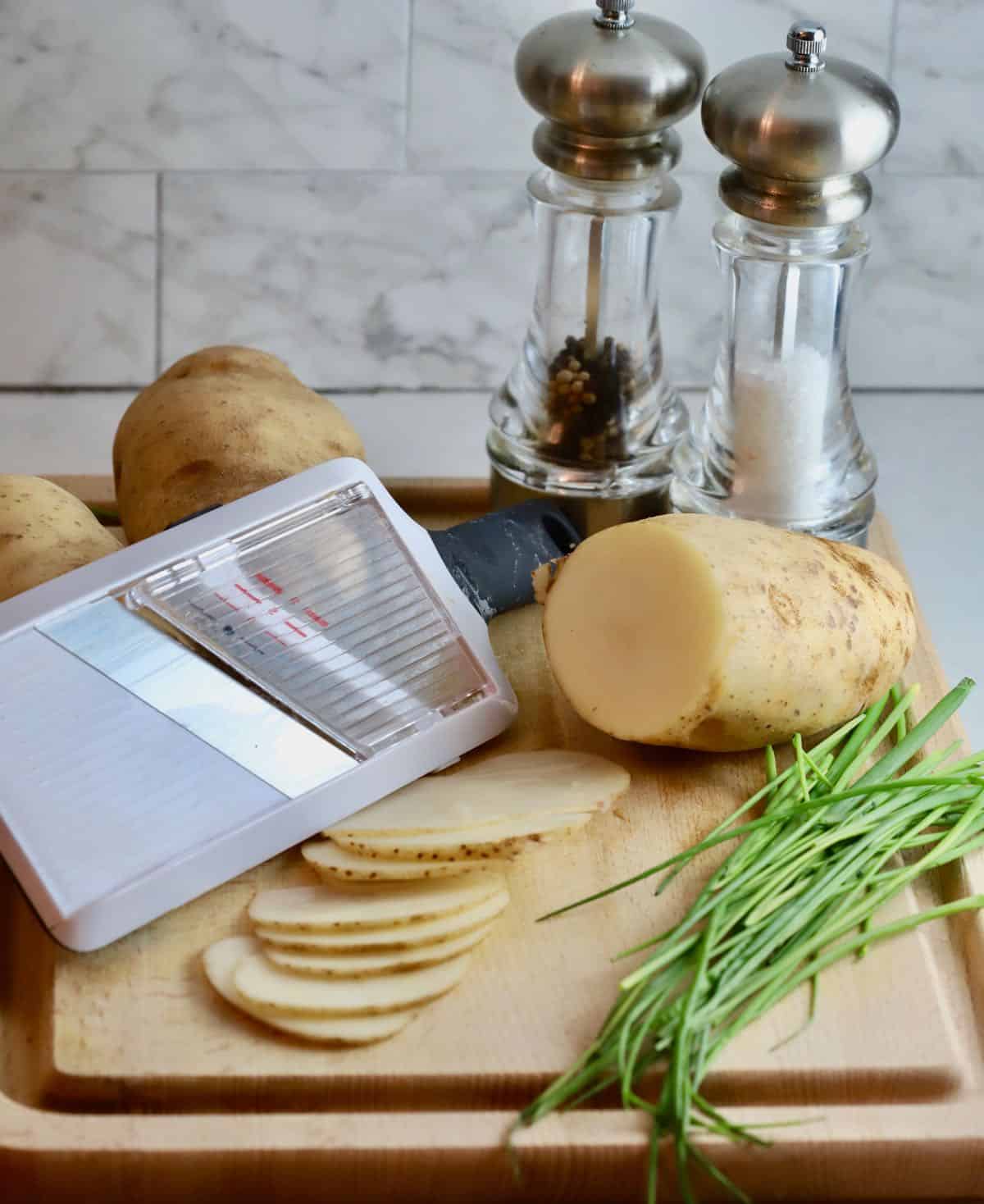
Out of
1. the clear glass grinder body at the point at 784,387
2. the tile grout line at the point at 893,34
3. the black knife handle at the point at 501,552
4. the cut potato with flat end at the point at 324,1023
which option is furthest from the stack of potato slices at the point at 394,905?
the tile grout line at the point at 893,34

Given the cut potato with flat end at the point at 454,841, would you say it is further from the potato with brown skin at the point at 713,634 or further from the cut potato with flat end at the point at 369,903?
the potato with brown skin at the point at 713,634

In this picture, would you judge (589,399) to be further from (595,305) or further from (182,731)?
(182,731)

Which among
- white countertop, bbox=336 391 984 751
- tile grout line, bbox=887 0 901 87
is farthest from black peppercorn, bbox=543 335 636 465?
tile grout line, bbox=887 0 901 87

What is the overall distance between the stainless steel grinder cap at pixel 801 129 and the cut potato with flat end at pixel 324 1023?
0.61 meters

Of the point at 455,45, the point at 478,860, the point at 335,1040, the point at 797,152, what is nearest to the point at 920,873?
the point at 478,860

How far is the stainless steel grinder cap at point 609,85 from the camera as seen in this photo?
3.65 ft

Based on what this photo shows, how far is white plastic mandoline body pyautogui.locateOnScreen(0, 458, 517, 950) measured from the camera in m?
0.88

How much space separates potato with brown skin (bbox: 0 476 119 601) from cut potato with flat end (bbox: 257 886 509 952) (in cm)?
35

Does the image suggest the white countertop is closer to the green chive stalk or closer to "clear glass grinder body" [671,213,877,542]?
"clear glass grinder body" [671,213,877,542]

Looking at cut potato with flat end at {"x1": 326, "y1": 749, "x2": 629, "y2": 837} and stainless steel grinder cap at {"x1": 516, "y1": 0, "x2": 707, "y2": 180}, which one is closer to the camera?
cut potato with flat end at {"x1": 326, "y1": 749, "x2": 629, "y2": 837}

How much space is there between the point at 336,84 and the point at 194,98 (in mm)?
135

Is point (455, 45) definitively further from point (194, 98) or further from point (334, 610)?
point (334, 610)

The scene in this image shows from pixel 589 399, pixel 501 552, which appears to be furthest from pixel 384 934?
pixel 589 399

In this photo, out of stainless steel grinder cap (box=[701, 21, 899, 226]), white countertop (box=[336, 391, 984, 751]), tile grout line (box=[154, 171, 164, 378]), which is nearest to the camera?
stainless steel grinder cap (box=[701, 21, 899, 226])
